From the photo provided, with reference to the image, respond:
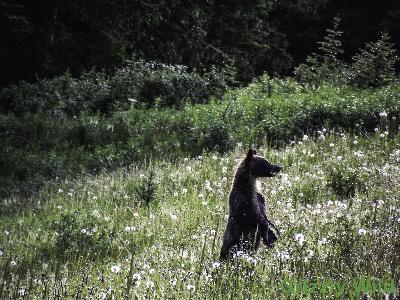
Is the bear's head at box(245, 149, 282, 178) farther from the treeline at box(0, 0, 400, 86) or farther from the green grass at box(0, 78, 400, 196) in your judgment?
the treeline at box(0, 0, 400, 86)

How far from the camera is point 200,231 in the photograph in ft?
22.3

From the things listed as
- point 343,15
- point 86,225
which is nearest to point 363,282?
point 86,225

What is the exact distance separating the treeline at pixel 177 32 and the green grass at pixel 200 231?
11.4 m

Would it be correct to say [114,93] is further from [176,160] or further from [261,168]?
[261,168]

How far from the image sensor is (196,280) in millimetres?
4285

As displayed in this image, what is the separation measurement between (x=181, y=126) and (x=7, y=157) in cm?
484

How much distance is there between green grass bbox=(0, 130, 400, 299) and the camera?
4082 mm

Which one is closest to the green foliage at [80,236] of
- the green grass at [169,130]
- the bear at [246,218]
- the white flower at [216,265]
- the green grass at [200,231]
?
the green grass at [200,231]

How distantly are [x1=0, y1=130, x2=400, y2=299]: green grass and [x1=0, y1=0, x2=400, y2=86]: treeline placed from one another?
11.4 metres

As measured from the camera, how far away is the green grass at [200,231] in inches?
161

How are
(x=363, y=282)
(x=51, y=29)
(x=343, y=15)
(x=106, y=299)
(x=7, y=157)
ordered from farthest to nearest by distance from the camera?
1. (x=343, y=15)
2. (x=51, y=29)
3. (x=7, y=157)
4. (x=106, y=299)
5. (x=363, y=282)

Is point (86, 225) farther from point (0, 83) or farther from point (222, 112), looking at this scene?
point (0, 83)

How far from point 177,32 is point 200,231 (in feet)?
81.1

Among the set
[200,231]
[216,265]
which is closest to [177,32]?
[200,231]
